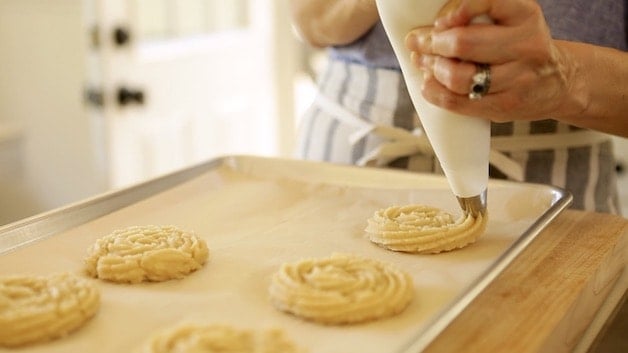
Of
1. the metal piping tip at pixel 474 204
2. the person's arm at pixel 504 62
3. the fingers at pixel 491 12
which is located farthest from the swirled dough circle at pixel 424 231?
the fingers at pixel 491 12

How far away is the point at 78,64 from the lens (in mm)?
2293

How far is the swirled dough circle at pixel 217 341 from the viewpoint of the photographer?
61 cm

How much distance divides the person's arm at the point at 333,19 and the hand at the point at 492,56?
304 mm

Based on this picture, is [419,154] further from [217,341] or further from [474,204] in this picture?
[217,341]

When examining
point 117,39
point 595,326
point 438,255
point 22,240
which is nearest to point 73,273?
point 22,240

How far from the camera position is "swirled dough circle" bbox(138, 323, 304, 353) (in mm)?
609

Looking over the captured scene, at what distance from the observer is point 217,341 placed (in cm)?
61

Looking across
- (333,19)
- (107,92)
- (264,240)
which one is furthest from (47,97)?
(264,240)

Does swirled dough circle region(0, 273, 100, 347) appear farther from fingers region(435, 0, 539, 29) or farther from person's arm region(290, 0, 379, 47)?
person's arm region(290, 0, 379, 47)

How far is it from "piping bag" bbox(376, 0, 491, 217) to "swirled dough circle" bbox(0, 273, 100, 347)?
13.8 inches

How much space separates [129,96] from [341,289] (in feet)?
5.30

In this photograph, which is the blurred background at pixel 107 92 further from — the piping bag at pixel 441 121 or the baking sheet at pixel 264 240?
the piping bag at pixel 441 121

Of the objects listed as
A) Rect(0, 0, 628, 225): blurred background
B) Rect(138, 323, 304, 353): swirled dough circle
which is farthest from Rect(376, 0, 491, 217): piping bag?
Rect(0, 0, 628, 225): blurred background

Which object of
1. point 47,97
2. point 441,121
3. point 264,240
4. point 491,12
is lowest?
point 47,97
